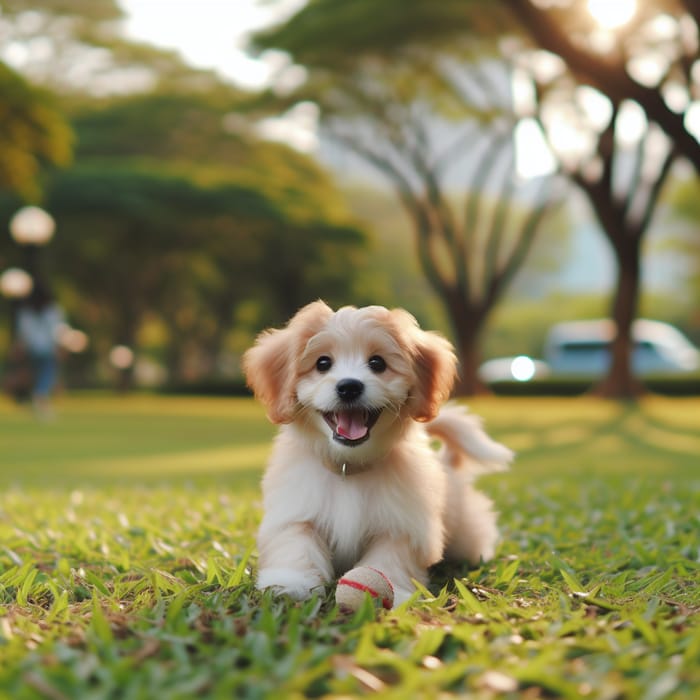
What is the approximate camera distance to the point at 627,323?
20203 mm

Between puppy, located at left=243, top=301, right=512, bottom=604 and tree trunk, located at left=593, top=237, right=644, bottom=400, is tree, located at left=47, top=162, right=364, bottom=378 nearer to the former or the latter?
tree trunk, located at left=593, top=237, right=644, bottom=400

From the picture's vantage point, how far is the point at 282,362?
3.85 meters

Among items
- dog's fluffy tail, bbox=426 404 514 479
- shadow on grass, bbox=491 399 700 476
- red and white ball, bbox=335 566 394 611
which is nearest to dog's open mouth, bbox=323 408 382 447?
red and white ball, bbox=335 566 394 611

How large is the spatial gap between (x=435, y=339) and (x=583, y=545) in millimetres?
1646

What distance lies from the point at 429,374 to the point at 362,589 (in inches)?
37.6

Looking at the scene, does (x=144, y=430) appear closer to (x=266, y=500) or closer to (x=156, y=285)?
(x=266, y=500)

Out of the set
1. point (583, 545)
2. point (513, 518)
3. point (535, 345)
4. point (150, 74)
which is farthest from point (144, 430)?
point (535, 345)

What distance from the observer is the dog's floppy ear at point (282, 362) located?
373 centimetres

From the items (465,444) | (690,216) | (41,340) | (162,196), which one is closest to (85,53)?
(162,196)

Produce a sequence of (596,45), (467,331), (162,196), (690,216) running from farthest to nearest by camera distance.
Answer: (690,216) → (162,196) → (467,331) → (596,45)

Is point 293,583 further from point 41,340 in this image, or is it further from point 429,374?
point 41,340

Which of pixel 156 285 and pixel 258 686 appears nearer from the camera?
pixel 258 686

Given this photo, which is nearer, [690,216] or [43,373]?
[43,373]

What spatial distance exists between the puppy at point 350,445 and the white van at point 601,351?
36.0 m
